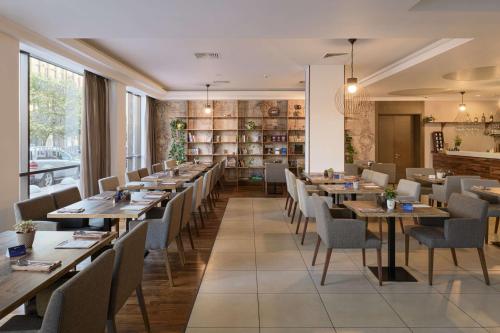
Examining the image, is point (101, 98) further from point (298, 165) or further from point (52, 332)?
point (52, 332)

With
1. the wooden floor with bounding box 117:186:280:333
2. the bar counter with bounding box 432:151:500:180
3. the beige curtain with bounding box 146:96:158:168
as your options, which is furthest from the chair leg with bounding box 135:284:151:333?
the beige curtain with bounding box 146:96:158:168

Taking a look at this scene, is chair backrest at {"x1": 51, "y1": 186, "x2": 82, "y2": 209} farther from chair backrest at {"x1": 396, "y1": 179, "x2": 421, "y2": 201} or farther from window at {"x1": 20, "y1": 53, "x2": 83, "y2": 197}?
chair backrest at {"x1": 396, "y1": 179, "x2": 421, "y2": 201}

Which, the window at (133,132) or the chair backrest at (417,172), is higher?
the window at (133,132)

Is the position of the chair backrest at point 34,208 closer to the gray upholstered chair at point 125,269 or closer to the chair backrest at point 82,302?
the gray upholstered chair at point 125,269


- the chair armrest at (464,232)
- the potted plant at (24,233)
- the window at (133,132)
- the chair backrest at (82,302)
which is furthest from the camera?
the window at (133,132)

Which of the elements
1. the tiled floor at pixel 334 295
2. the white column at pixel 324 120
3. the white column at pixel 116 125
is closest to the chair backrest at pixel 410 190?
the tiled floor at pixel 334 295

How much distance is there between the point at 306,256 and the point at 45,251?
306 centimetres

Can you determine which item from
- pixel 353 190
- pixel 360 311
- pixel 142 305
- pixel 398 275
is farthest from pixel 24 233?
pixel 353 190

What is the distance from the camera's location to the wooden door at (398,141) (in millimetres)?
12656

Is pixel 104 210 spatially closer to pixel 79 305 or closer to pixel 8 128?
pixel 8 128

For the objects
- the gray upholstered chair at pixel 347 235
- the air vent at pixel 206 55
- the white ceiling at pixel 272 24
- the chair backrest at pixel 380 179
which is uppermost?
the air vent at pixel 206 55

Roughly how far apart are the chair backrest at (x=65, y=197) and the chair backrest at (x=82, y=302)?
3027mm

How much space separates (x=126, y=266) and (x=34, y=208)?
2.31 meters

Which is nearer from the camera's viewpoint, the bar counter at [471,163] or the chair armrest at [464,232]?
the chair armrest at [464,232]
